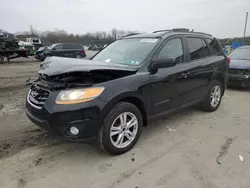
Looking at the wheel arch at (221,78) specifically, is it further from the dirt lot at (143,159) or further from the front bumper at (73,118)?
the front bumper at (73,118)

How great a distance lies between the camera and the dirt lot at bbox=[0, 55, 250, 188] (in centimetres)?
241

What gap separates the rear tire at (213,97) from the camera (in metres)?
4.53

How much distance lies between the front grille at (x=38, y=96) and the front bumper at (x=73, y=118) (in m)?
0.12

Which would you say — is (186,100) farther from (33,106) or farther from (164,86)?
(33,106)

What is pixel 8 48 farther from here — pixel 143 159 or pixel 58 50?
pixel 143 159

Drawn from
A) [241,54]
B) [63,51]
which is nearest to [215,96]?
[241,54]

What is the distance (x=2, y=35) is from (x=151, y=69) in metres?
16.7

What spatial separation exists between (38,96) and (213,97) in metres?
3.70

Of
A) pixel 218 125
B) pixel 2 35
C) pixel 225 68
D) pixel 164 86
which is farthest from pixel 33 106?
pixel 2 35

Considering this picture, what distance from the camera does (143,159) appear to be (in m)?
2.85

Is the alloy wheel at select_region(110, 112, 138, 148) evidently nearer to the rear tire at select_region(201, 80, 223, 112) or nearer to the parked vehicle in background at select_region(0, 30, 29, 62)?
the rear tire at select_region(201, 80, 223, 112)

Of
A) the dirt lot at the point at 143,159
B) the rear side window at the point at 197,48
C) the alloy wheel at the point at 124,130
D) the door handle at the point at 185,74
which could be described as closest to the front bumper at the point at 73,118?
the alloy wheel at the point at 124,130

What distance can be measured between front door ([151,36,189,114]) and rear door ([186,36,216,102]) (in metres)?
0.22

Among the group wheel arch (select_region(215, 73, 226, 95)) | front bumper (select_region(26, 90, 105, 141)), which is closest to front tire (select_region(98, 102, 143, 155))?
front bumper (select_region(26, 90, 105, 141))
